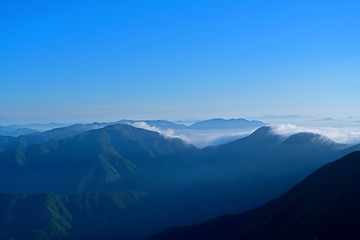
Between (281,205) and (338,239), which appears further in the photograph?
(281,205)

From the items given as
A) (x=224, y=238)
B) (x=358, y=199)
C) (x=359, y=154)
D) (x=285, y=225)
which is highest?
(x=359, y=154)

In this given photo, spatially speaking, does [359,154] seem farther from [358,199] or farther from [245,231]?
[245,231]

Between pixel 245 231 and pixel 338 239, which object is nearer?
pixel 338 239

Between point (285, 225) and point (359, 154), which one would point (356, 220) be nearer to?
point (285, 225)

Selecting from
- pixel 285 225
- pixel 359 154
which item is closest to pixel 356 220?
pixel 285 225

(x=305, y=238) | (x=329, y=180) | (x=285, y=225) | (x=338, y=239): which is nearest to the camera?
(x=338, y=239)

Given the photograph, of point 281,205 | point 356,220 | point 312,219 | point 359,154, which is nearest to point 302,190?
point 281,205

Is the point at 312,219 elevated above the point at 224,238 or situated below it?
above

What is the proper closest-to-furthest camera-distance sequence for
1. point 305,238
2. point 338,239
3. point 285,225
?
point 338,239 → point 305,238 → point 285,225

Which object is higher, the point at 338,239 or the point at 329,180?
the point at 329,180
